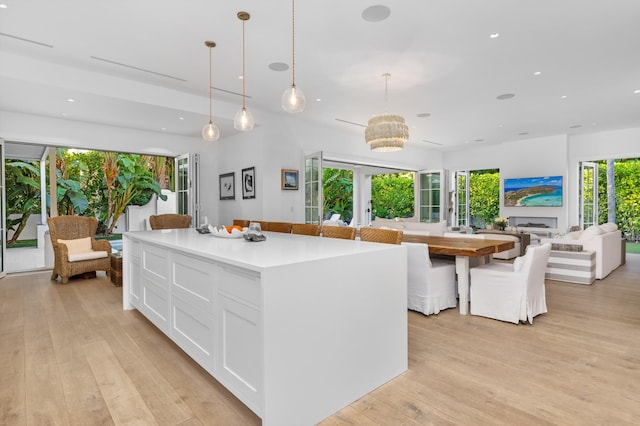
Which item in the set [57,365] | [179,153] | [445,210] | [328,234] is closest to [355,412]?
[328,234]

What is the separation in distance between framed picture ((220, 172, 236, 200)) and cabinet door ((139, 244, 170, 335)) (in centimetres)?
366

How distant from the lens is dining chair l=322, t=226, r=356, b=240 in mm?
2947

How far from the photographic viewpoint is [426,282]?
3289mm

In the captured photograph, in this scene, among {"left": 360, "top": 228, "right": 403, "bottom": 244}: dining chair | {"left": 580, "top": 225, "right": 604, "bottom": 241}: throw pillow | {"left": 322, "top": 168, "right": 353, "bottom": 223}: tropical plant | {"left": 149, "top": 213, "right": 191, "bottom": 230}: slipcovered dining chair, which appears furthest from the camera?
{"left": 322, "top": 168, "right": 353, "bottom": 223}: tropical plant

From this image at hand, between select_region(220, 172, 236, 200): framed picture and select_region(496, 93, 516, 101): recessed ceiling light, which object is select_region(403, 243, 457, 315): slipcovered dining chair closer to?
select_region(496, 93, 516, 101): recessed ceiling light

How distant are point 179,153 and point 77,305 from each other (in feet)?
12.4

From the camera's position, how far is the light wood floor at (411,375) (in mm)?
1758

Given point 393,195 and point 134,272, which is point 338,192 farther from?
point 134,272

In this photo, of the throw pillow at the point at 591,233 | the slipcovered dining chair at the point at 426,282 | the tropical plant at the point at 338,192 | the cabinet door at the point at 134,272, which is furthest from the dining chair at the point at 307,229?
the tropical plant at the point at 338,192

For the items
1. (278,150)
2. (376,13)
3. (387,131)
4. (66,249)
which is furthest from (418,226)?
(66,249)

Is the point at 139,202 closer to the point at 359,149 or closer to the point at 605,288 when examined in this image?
the point at 359,149

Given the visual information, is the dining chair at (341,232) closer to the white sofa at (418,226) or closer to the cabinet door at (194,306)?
the cabinet door at (194,306)

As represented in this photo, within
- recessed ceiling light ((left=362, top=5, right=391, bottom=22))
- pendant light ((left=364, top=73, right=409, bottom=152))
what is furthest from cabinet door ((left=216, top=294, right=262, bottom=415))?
pendant light ((left=364, top=73, right=409, bottom=152))

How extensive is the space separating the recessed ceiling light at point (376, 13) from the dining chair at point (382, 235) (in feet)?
6.20
